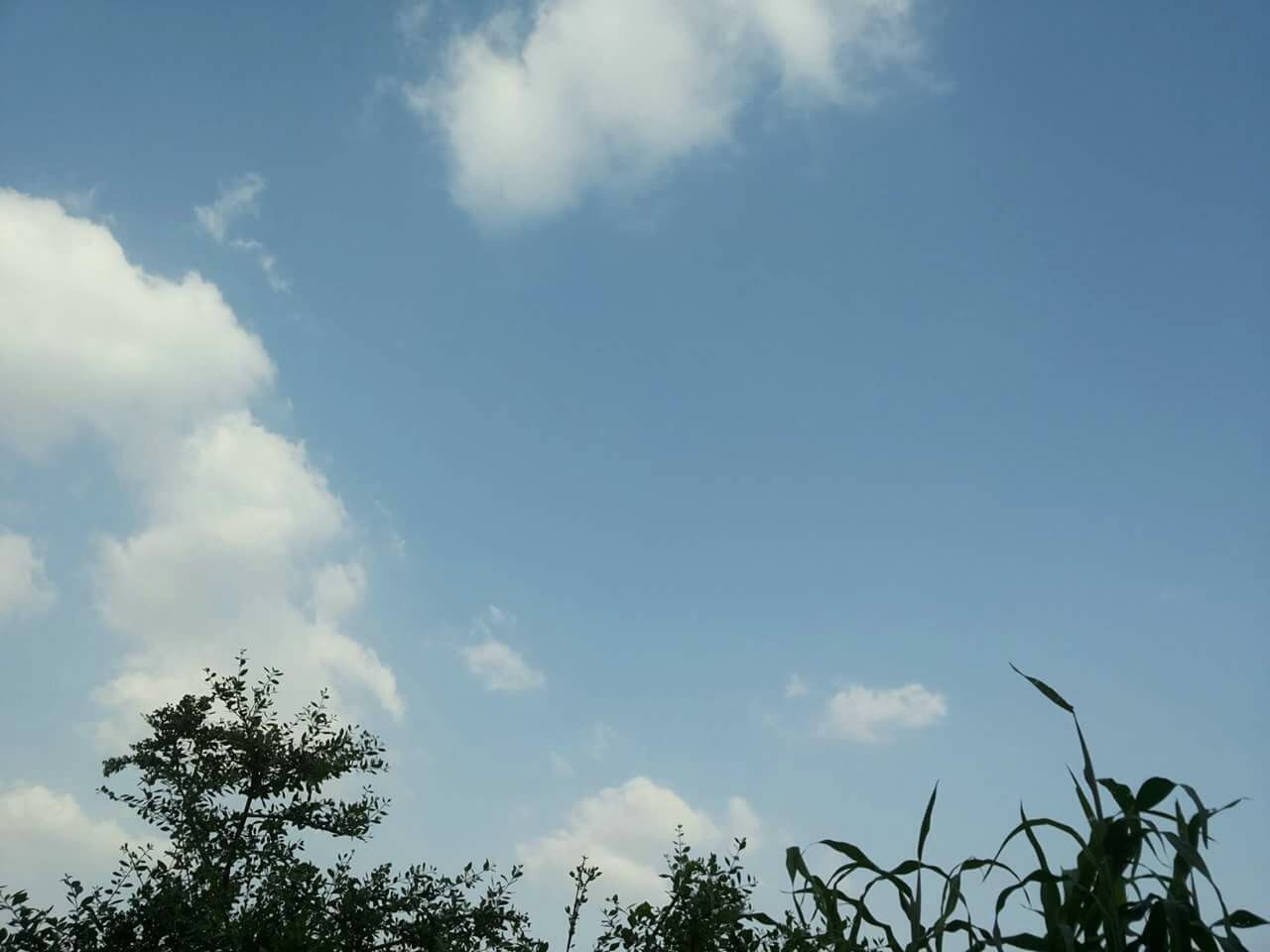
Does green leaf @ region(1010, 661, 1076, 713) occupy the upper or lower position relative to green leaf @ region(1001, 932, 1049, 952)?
upper

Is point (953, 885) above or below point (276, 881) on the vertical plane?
below

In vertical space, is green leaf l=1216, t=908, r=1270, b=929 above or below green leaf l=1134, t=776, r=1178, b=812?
below

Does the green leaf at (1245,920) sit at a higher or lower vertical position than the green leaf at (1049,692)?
lower

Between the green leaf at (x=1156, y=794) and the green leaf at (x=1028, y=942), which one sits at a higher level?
the green leaf at (x=1156, y=794)

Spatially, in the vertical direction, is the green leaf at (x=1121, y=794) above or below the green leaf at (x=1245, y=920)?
above

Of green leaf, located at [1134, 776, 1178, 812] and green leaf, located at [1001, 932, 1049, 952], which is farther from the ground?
green leaf, located at [1134, 776, 1178, 812]

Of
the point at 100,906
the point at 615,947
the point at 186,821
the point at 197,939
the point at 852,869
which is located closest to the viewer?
the point at 852,869

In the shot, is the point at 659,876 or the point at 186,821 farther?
the point at 186,821

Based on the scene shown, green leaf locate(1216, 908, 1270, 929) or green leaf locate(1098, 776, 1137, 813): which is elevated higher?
green leaf locate(1098, 776, 1137, 813)

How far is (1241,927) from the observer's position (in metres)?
1.96

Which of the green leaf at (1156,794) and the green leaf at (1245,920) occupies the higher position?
the green leaf at (1156,794)

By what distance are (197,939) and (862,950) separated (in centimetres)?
943

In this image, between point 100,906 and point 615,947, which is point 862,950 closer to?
point 615,947

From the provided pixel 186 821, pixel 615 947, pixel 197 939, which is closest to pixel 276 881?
pixel 197 939
